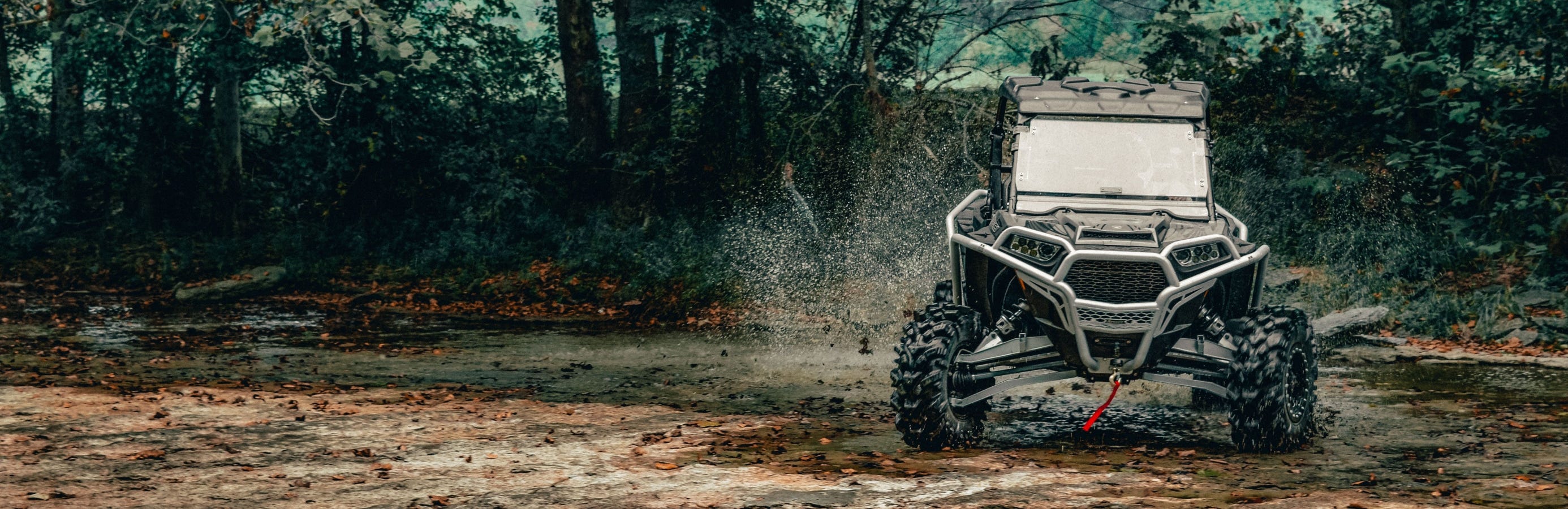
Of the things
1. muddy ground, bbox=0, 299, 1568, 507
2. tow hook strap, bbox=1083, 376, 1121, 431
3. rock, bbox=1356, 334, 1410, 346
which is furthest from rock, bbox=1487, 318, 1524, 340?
tow hook strap, bbox=1083, 376, 1121, 431

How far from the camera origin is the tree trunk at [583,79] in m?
23.1

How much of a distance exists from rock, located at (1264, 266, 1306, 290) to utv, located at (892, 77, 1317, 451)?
9.17m

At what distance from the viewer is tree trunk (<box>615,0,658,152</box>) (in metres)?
22.7

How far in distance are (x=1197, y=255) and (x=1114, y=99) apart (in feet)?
4.66

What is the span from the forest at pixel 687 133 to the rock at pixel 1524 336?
757mm

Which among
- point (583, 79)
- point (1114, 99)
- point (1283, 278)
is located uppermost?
point (583, 79)

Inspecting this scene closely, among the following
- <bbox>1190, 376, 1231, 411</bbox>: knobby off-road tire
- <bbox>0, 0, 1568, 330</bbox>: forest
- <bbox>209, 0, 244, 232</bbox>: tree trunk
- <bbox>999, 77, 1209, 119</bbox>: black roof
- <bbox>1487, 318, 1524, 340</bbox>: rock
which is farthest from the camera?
<bbox>209, 0, 244, 232</bbox>: tree trunk

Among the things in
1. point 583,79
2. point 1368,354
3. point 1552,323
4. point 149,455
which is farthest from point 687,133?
point 149,455

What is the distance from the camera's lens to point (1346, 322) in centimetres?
1440

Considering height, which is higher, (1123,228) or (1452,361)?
(1123,228)

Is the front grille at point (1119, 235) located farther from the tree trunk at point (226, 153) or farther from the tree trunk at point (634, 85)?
the tree trunk at point (226, 153)

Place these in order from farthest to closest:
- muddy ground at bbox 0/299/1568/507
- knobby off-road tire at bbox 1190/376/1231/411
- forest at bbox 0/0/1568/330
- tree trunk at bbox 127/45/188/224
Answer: tree trunk at bbox 127/45/188/224
forest at bbox 0/0/1568/330
knobby off-road tire at bbox 1190/376/1231/411
muddy ground at bbox 0/299/1568/507

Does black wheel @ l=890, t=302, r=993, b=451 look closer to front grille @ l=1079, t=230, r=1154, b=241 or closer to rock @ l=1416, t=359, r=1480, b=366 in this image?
front grille @ l=1079, t=230, r=1154, b=241

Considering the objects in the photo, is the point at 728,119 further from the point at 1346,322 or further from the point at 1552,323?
the point at 1552,323
